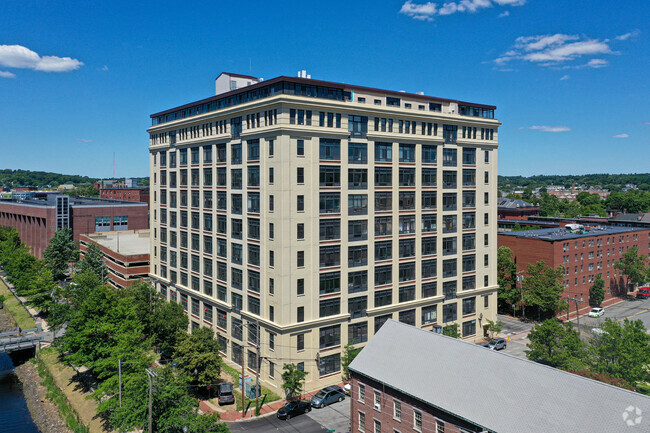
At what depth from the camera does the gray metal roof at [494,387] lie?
1142 inches

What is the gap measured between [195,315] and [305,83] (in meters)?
40.4

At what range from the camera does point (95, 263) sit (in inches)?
3935

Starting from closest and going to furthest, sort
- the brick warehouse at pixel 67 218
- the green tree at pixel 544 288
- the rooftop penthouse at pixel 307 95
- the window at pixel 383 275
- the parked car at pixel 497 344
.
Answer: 1. the rooftop penthouse at pixel 307 95
2. the window at pixel 383 275
3. the parked car at pixel 497 344
4. the green tree at pixel 544 288
5. the brick warehouse at pixel 67 218

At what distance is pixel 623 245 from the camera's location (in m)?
103

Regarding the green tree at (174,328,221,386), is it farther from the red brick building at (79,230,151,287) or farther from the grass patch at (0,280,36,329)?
the grass patch at (0,280,36,329)

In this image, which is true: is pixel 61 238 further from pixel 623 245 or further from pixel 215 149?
pixel 623 245

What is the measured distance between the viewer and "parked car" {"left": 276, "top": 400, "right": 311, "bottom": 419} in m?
47.9

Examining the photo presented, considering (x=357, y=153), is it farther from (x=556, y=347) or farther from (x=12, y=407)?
(x=12, y=407)

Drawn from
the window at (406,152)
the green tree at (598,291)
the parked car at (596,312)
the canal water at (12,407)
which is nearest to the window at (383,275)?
the window at (406,152)

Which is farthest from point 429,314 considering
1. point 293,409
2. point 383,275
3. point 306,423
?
point 306,423

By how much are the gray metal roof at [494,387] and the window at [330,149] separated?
23.5 m

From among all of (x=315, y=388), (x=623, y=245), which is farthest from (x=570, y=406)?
(x=623, y=245)

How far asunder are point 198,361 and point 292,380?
1113 centimetres

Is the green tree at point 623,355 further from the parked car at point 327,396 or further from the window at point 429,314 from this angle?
the parked car at point 327,396
